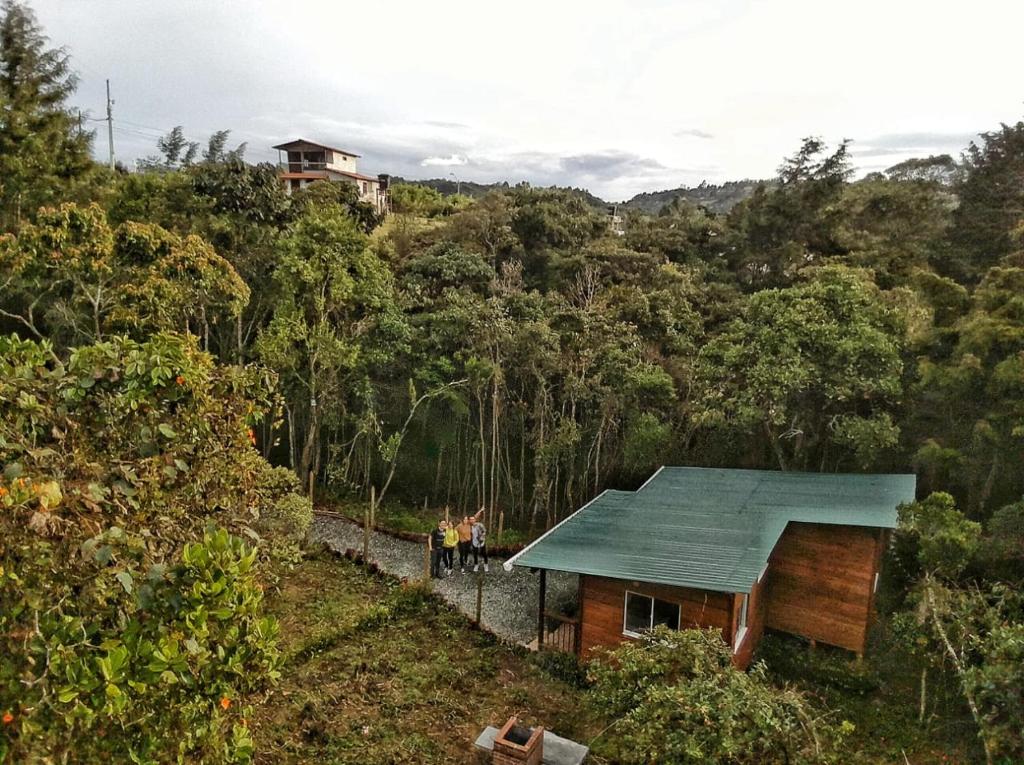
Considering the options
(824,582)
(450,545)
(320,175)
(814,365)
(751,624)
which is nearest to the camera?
(751,624)

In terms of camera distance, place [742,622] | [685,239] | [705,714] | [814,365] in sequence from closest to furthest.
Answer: [705,714], [742,622], [814,365], [685,239]

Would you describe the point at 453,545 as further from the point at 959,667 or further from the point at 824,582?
the point at 959,667

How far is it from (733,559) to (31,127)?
43.8ft

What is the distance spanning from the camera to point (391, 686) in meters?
7.27

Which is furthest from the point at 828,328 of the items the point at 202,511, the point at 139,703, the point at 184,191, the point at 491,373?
the point at 184,191

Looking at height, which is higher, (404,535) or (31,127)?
(31,127)

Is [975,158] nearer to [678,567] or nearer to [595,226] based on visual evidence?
[595,226]

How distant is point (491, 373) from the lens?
1182cm

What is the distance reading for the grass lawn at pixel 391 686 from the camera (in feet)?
20.6

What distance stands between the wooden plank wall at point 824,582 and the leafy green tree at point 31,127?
13.5 m

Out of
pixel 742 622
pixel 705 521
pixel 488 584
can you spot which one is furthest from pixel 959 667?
pixel 488 584

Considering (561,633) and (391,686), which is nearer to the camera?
(391,686)

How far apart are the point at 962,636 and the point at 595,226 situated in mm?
14131

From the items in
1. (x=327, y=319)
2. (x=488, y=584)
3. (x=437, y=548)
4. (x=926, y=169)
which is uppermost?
(x=926, y=169)
